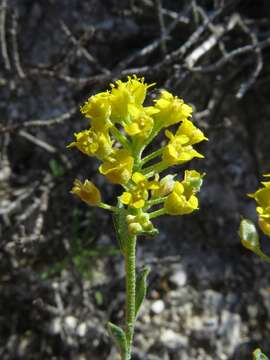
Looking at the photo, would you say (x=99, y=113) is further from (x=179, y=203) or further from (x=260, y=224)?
(x=260, y=224)

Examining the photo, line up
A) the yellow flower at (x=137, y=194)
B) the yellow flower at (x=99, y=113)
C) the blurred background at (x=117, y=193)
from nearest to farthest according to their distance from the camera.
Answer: the yellow flower at (x=137, y=194), the yellow flower at (x=99, y=113), the blurred background at (x=117, y=193)

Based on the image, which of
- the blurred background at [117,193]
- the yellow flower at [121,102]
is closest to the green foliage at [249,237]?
the yellow flower at [121,102]

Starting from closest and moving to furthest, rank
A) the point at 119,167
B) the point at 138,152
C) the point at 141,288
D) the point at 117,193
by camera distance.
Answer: the point at 119,167, the point at 138,152, the point at 141,288, the point at 117,193

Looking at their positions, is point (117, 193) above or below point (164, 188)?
above

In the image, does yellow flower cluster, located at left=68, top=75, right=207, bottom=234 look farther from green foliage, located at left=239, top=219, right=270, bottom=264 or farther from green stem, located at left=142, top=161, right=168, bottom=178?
green foliage, located at left=239, top=219, right=270, bottom=264

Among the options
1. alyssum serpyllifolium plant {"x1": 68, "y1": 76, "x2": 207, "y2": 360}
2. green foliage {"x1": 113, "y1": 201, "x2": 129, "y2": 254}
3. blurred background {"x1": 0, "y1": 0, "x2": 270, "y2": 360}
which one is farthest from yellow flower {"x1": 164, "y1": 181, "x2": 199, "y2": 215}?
blurred background {"x1": 0, "y1": 0, "x2": 270, "y2": 360}

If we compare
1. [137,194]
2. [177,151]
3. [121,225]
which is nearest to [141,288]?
[121,225]

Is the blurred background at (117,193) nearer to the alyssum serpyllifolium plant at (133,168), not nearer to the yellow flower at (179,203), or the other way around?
the alyssum serpyllifolium plant at (133,168)
